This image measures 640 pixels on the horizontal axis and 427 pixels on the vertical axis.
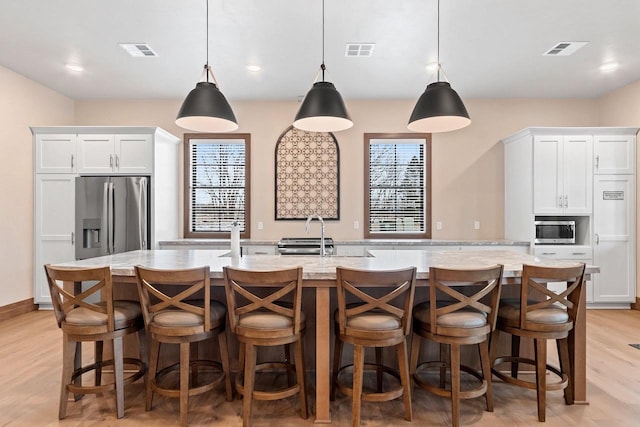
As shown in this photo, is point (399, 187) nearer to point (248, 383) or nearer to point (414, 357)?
point (414, 357)

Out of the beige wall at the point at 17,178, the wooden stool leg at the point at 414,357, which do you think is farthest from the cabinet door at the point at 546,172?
the beige wall at the point at 17,178

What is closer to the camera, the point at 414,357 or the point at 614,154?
the point at 414,357

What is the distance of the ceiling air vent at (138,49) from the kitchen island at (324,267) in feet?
6.93

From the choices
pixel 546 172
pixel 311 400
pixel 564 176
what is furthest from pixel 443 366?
pixel 564 176

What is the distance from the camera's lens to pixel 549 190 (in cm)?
505

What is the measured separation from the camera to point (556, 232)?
5090mm

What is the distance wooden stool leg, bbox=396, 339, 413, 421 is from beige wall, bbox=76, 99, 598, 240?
339cm

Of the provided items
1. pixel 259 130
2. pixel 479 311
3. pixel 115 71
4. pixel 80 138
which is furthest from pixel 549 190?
pixel 80 138

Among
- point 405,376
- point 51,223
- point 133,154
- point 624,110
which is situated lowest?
point 405,376

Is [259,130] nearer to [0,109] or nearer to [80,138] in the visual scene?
[80,138]

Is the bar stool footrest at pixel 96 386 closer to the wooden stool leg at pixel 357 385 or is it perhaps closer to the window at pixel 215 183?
the wooden stool leg at pixel 357 385

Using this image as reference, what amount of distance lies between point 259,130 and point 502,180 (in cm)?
363

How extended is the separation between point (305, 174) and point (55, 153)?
327 cm

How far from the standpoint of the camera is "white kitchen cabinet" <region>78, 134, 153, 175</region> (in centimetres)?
496
